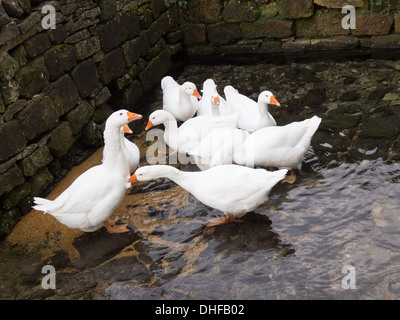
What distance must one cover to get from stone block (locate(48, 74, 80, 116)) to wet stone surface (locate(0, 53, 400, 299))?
848 millimetres

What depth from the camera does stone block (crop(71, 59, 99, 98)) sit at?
6.57 metres

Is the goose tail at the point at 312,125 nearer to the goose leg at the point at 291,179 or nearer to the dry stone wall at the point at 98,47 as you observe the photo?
the goose leg at the point at 291,179

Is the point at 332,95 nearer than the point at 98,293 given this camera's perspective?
No

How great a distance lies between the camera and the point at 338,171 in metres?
5.54

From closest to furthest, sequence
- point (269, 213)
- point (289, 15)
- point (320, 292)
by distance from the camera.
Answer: point (320, 292)
point (269, 213)
point (289, 15)

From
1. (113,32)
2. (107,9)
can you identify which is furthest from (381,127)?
(107,9)

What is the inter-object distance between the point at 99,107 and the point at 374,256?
4663 mm

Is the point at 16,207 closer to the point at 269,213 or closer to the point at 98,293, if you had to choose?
the point at 98,293

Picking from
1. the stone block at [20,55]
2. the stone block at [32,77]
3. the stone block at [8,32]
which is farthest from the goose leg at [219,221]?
the stone block at [8,32]

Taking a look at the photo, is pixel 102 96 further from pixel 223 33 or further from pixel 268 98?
pixel 223 33

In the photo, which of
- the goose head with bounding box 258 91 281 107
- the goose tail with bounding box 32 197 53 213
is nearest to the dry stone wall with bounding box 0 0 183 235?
the goose tail with bounding box 32 197 53 213

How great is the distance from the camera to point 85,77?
22.1 ft

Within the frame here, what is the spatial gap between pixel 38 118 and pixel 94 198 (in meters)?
1.61

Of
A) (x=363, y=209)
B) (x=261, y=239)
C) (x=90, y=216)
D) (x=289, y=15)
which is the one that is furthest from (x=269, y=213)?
(x=289, y=15)
